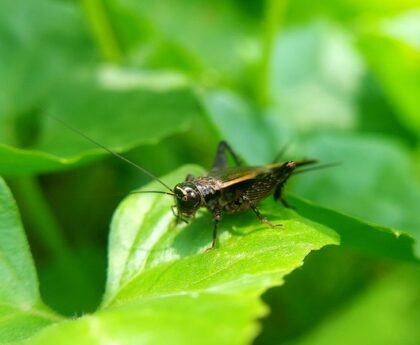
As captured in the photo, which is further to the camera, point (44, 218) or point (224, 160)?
point (44, 218)

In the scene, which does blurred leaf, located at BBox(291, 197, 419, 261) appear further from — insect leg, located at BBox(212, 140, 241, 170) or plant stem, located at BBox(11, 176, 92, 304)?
plant stem, located at BBox(11, 176, 92, 304)

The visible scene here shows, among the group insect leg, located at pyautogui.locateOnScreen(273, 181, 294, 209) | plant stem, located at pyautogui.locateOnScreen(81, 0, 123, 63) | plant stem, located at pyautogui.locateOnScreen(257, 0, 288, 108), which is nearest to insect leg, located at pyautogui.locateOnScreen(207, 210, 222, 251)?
insect leg, located at pyautogui.locateOnScreen(273, 181, 294, 209)

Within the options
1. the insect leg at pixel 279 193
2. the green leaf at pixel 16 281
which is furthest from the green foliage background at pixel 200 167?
the insect leg at pixel 279 193

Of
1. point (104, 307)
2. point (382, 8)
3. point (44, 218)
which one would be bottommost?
point (44, 218)

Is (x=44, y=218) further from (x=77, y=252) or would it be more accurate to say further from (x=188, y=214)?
(x=188, y=214)

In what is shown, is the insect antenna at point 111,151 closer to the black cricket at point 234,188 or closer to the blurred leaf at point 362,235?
the black cricket at point 234,188

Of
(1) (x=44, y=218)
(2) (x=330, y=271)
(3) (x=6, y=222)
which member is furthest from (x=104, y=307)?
(2) (x=330, y=271)
